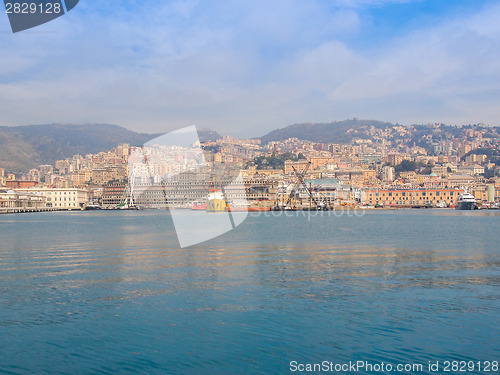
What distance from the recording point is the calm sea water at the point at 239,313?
586cm

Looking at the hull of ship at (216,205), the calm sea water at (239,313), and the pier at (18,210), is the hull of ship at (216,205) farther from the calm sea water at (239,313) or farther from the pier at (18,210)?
the calm sea water at (239,313)

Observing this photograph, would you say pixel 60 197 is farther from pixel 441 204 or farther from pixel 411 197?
pixel 441 204

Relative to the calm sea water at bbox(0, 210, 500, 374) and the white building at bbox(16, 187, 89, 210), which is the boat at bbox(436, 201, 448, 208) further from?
the calm sea water at bbox(0, 210, 500, 374)

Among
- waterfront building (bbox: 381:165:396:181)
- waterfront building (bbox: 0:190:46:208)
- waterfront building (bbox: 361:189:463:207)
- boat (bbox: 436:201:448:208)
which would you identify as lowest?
boat (bbox: 436:201:448:208)

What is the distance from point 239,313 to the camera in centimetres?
759

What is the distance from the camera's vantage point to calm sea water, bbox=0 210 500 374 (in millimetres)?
5859

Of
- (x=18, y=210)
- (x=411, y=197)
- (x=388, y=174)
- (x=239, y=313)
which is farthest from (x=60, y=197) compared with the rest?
(x=239, y=313)

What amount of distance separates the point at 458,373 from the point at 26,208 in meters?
79.4

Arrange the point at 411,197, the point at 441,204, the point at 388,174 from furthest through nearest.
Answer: the point at 388,174 < the point at 411,197 < the point at 441,204

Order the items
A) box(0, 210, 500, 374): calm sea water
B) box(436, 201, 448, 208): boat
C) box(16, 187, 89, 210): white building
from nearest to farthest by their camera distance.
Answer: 1. box(0, 210, 500, 374): calm sea water
2. box(436, 201, 448, 208): boat
3. box(16, 187, 89, 210): white building

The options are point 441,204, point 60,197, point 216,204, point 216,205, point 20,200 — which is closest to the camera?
point 216,205

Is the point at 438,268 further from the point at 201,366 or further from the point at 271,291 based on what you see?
the point at 201,366

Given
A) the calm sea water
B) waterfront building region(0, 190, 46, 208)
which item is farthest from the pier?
the calm sea water

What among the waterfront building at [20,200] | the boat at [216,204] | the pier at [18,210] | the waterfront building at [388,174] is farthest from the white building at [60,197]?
the waterfront building at [388,174]
